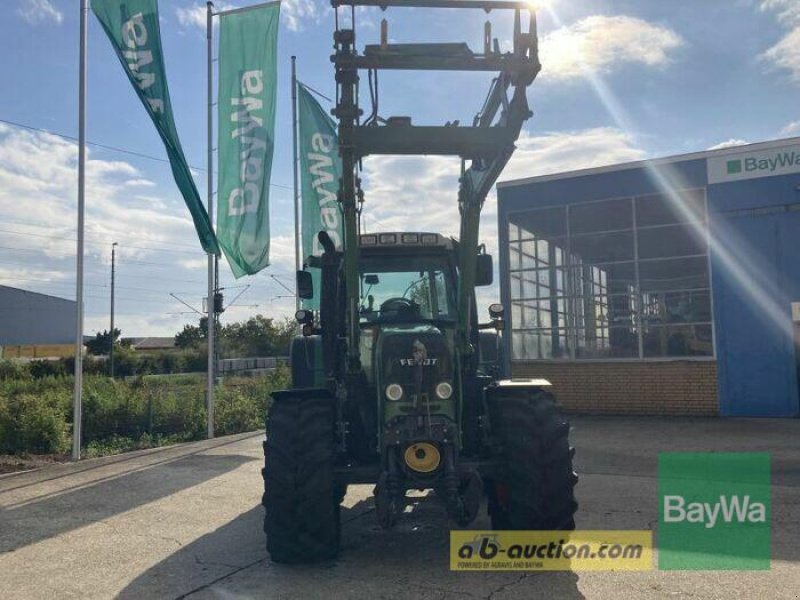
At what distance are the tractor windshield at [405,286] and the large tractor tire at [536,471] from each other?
1526mm

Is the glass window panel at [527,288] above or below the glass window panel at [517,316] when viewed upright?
above

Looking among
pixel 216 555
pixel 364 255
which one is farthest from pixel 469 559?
pixel 364 255

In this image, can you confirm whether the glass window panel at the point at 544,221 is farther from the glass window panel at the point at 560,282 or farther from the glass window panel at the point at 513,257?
the glass window panel at the point at 560,282

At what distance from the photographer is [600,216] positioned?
17.0m

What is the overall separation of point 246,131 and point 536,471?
10084mm

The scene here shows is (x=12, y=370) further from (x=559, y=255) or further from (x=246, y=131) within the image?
(x=559, y=255)

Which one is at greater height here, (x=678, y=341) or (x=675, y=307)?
(x=675, y=307)

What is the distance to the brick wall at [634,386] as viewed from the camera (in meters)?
15.0

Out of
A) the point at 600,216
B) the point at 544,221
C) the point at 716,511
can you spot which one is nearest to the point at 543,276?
the point at 544,221

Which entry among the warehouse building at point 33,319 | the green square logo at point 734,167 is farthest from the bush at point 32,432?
the warehouse building at point 33,319

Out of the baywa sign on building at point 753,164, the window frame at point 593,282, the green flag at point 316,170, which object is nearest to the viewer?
the baywa sign on building at point 753,164

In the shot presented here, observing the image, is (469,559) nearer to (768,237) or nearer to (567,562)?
(567,562)

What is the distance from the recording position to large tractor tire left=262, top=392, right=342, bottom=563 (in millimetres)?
5250

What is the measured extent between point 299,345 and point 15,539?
3.91m
